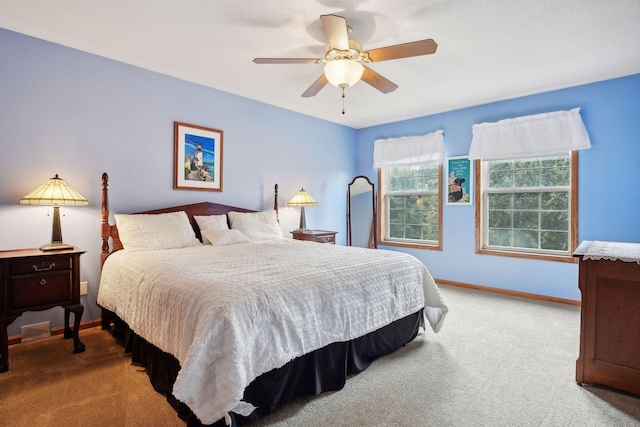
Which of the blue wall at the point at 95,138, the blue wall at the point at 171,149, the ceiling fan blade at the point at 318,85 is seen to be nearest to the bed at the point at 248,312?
the blue wall at the point at 95,138

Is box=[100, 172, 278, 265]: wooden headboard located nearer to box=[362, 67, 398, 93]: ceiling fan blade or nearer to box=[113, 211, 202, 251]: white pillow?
box=[113, 211, 202, 251]: white pillow

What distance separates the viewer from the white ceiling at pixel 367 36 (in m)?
2.28

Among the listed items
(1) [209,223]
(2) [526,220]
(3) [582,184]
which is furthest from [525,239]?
(1) [209,223]

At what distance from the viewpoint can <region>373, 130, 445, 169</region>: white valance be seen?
4.75 metres

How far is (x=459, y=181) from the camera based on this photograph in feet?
15.0

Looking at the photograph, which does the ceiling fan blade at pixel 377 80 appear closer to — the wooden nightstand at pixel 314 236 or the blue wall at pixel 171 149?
the blue wall at pixel 171 149

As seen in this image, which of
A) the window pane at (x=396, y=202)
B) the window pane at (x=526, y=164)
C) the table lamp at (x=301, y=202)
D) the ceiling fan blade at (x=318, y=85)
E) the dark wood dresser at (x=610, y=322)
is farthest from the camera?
the window pane at (x=396, y=202)

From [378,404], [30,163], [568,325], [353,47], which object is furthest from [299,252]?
[568,325]

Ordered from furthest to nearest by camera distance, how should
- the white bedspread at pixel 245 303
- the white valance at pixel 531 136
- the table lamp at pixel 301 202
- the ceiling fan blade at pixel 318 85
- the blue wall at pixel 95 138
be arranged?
the table lamp at pixel 301 202, the white valance at pixel 531 136, the ceiling fan blade at pixel 318 85, the blue wall at pixel 95 138, the white bedspread at pixel 245 303

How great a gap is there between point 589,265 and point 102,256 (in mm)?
3687

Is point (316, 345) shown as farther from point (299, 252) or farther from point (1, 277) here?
point (1, 277)

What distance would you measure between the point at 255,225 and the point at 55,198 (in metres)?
1.82

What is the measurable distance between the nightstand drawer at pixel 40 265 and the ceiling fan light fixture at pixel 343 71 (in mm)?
2350

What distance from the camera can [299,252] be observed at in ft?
9.34
